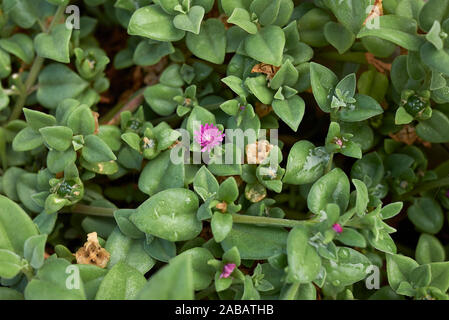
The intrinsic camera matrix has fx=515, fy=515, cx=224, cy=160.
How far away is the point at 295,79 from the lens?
3.33 ft

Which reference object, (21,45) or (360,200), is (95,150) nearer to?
(21,45)

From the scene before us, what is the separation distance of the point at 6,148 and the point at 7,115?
9 centimetres

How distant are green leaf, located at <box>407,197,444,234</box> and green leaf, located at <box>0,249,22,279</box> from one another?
0.81 metres

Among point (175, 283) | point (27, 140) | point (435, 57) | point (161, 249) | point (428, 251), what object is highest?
point (435, 57)

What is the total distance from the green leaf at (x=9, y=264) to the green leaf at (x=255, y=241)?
1.15ft

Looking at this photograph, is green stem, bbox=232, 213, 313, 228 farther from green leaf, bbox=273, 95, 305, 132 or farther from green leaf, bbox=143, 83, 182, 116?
green leaf, bbox=143, 83, 182, 116

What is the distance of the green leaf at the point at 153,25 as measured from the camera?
1.00 meters

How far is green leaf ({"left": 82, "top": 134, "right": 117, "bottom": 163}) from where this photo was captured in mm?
996

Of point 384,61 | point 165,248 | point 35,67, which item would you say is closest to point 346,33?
point 384,61

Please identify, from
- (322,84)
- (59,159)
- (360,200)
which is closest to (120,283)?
(59,159)

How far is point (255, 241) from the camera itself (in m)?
0.92

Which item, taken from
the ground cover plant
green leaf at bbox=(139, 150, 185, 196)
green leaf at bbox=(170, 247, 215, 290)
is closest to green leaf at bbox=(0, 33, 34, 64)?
the ground cover plant

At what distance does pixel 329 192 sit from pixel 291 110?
0.58 feet

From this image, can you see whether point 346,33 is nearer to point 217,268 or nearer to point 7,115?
point 217,268
